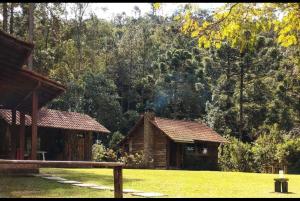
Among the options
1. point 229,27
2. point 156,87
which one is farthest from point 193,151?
point 229,27

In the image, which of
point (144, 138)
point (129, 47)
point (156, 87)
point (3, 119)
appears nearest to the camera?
point (3, 119)

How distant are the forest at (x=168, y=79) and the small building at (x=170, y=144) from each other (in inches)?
222

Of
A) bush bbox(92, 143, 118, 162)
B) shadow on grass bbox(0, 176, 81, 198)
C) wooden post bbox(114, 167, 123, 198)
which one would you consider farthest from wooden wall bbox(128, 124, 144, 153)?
wooden post bbox(114, 167, 123, 198)

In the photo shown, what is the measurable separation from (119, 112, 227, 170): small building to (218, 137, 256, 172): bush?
117 cm

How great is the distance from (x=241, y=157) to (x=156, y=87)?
22276mm

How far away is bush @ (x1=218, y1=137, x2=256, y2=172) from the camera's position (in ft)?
123

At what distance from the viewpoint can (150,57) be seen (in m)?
68.4

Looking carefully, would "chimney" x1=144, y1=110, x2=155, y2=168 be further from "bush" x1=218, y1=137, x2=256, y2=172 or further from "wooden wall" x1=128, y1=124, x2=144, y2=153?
"bush" x1=218, y1=137, x2=256, y2=172

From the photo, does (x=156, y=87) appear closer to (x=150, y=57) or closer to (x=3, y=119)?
(x=150, y=57)

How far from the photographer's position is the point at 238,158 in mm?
37812

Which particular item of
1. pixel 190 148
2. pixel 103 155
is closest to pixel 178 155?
pixel 190 148

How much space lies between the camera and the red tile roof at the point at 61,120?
1212 inches

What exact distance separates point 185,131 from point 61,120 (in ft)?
34.8

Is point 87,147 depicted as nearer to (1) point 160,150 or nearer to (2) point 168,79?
(1) point 160,150
